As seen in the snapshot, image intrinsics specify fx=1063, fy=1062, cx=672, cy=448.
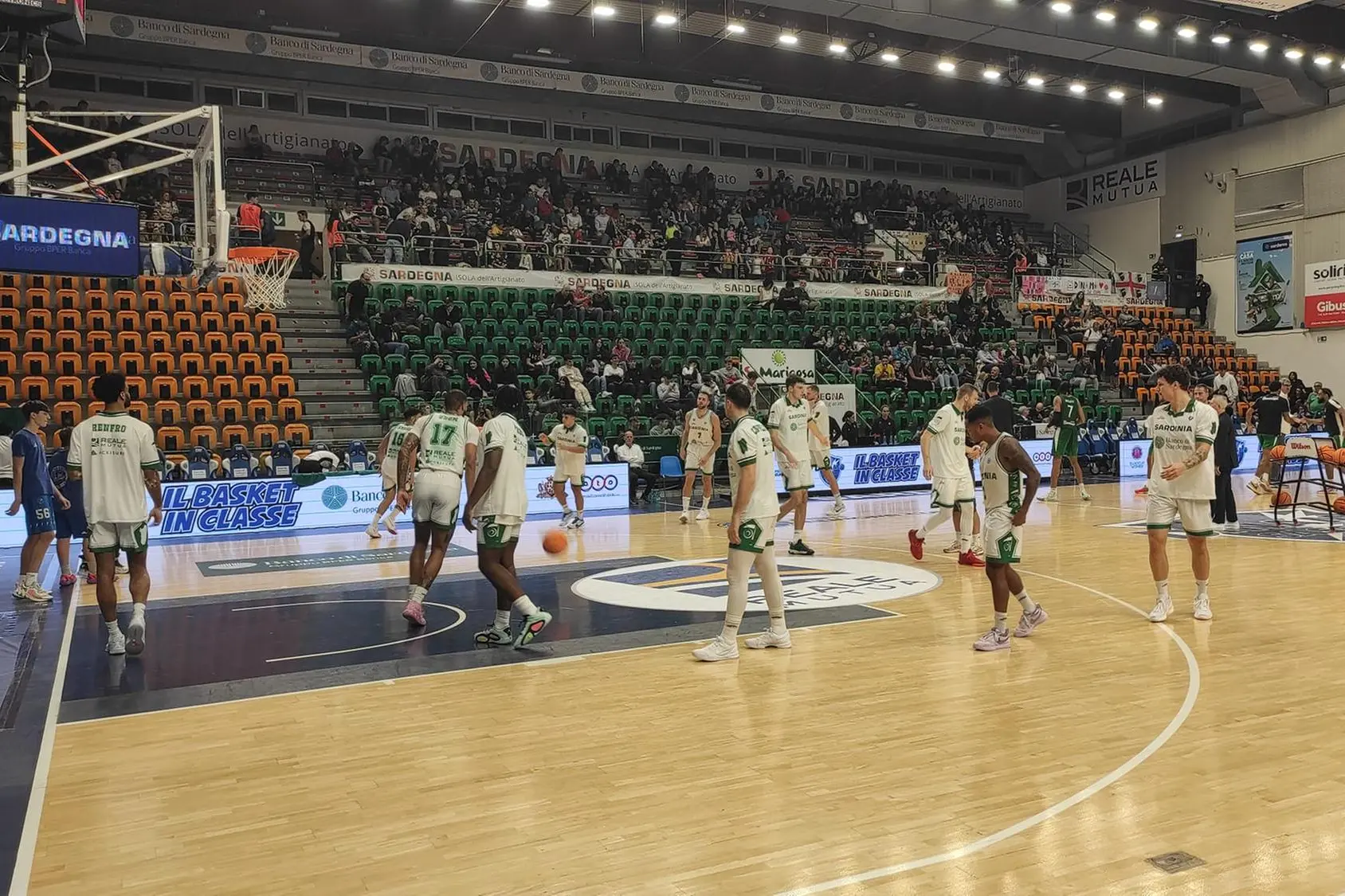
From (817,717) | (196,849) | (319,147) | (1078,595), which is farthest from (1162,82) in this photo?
(196,849)

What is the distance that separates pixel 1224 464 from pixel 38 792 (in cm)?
1261

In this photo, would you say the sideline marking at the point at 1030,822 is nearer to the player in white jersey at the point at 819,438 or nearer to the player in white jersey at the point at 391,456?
the player in white jersey at the point at 391,456

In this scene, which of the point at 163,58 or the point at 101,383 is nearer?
the point at 101,383

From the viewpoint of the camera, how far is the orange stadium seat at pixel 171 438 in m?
17.2

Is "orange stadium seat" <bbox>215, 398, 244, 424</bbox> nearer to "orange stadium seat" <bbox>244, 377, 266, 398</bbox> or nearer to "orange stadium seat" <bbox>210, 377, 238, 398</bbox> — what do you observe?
"orange stadium seat" <bbox>210, 377, 238, 398</bbox>

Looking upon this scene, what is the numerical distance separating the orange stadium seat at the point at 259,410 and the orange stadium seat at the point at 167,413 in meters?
1.15

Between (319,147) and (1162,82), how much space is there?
76.1 feet

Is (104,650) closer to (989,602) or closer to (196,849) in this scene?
(196,849)

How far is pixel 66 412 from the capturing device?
16844 mm

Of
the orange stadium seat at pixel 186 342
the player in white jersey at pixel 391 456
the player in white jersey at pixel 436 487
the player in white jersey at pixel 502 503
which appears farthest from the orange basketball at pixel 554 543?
the orange stadium seat at pixel 186 342

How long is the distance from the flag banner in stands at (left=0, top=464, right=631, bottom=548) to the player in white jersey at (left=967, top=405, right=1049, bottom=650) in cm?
939

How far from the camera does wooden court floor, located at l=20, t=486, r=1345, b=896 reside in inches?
144

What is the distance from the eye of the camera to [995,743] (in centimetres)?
497

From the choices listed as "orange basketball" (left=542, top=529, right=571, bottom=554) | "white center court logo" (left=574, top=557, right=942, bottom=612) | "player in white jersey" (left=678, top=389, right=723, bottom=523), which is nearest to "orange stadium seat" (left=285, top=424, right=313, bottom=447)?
"player in white jersey" (left=678, top=389, right=723, bottom=523)
